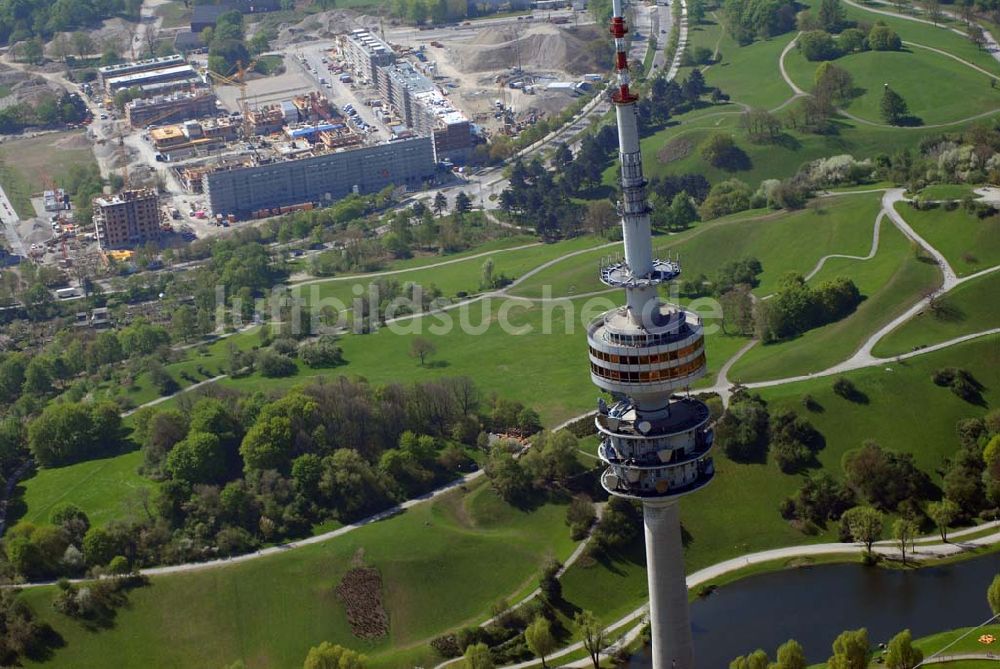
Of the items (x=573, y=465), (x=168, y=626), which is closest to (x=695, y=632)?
(x=573, y=465)

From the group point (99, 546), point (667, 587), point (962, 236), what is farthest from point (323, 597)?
point (962, 236)

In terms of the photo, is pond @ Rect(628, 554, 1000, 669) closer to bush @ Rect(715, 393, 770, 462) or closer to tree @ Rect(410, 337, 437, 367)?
bush @ Rect(715, 393, 770, 462)

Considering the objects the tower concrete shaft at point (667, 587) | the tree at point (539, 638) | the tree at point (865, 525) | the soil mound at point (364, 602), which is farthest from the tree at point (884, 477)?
the soil mound at point (364, 602)

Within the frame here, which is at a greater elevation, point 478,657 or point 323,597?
point 478,657

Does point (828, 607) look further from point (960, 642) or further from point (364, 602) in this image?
point (364, 602)

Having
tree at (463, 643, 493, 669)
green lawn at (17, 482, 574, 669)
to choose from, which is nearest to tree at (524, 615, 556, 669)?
tree at (463, 643, 493, 669)

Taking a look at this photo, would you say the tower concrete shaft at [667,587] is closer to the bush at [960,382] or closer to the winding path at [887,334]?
the winding path at [887,334]

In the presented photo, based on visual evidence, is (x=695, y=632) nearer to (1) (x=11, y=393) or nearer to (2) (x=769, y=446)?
(2) (x=769, y=446)
